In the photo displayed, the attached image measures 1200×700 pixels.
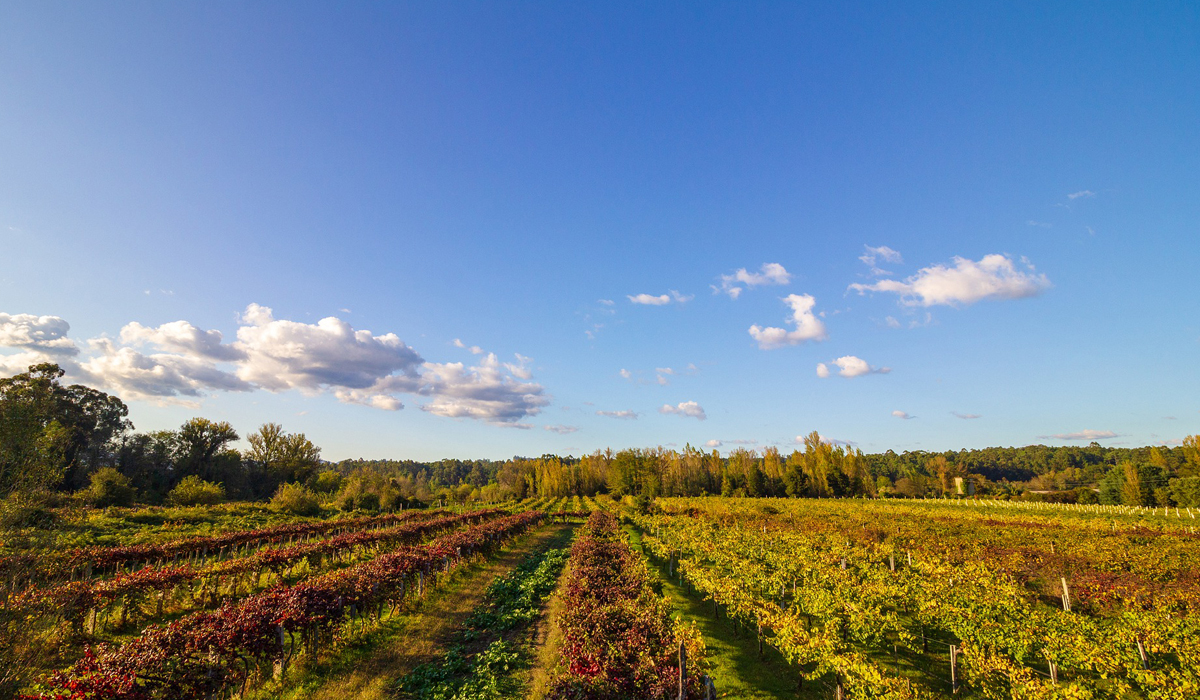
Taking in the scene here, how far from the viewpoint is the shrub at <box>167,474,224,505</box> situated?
147ft

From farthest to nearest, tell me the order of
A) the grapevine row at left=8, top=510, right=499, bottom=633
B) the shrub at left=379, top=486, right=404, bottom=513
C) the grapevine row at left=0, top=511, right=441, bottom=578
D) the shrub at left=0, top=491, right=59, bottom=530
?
the shrub at left=379, top=486, right=404, bottom=513 < the shrub at left=0, top=491, right=59, bottom=530 < the grapevine row at left=8, top=510, right=499, bottom=633 < the grapevine row at left=0, top=511, right=441, bottom=578

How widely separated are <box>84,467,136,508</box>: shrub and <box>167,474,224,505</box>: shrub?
3655 mm

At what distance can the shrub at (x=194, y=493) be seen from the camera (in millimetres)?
44875

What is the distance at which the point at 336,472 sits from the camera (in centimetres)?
8456

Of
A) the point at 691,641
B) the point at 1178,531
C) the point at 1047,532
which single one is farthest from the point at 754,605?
the point at 1178,531

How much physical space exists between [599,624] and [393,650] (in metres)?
7.22

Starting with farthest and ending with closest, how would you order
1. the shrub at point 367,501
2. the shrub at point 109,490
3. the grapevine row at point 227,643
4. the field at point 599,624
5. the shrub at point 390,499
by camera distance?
the shrub at point 390,499 < the shrub at point 367,501 < the shrub at point 109,490 < the field at point 599,624 < the grapevine row at point 227,643

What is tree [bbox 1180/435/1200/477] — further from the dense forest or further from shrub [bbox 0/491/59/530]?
shrub [bbox 0/491/59/530]

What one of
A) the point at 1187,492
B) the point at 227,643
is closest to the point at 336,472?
the point at 227,643

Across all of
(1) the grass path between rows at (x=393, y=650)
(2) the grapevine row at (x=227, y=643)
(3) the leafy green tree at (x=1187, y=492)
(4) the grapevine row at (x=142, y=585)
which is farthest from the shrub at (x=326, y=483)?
(3) the leafy green tree at (x=1187, y=492)

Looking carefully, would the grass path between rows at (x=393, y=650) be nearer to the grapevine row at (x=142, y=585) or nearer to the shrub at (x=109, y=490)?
the grapevine row at (x=142, y=585)

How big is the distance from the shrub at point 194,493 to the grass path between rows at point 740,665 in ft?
172

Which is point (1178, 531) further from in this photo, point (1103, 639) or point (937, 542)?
point (1103, 639)

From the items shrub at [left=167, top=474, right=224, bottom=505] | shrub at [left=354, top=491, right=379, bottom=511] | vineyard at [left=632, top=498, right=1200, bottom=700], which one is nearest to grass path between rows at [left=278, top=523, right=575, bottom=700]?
vineyard at [left=632, top=498, right=1200, bottom=700]
